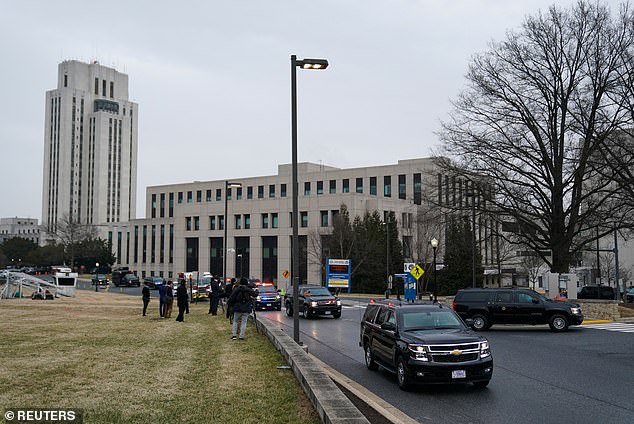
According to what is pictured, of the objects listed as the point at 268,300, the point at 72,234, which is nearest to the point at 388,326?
the point at 268,300

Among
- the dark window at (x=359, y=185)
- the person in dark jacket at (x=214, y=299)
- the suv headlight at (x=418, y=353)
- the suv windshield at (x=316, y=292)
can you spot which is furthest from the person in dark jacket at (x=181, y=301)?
the dark window at (x=359, y=185)

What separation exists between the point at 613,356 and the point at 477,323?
29.5ft

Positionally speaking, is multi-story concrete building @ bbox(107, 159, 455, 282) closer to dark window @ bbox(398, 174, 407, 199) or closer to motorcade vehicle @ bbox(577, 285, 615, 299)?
dark window @ bbox(398, 174, 407, 199)

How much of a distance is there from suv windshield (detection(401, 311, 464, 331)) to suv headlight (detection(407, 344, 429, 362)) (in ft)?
3.44

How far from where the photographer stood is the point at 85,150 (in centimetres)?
18075

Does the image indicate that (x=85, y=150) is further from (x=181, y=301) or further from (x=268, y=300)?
(x=181, y=301)

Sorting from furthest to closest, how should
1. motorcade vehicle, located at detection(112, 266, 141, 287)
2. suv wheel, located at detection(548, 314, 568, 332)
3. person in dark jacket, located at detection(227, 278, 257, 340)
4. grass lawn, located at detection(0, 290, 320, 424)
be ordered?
motorcade vehicle, located at detection(112, 266, 141, 287) → suv wheel, located at detection(548, 314, 568, 332) → person in dark jacket, located at detection(227, 278, 257, 340) → grass lawn, located at detection(0, 290, 320, 424)

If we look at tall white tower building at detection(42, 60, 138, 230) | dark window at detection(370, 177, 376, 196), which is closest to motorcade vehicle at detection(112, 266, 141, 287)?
dark window at detection(370, 177, 376, 196)

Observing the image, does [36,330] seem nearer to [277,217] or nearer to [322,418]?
[322,418]

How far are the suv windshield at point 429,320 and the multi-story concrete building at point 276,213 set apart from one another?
5842 centimetres

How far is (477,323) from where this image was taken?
27250mm

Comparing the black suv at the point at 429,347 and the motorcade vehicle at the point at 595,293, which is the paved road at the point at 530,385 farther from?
the motorcade vehicle at the point at 595,293

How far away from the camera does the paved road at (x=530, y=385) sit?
Result: 34.2ft

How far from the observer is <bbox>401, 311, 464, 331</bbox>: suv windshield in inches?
533
